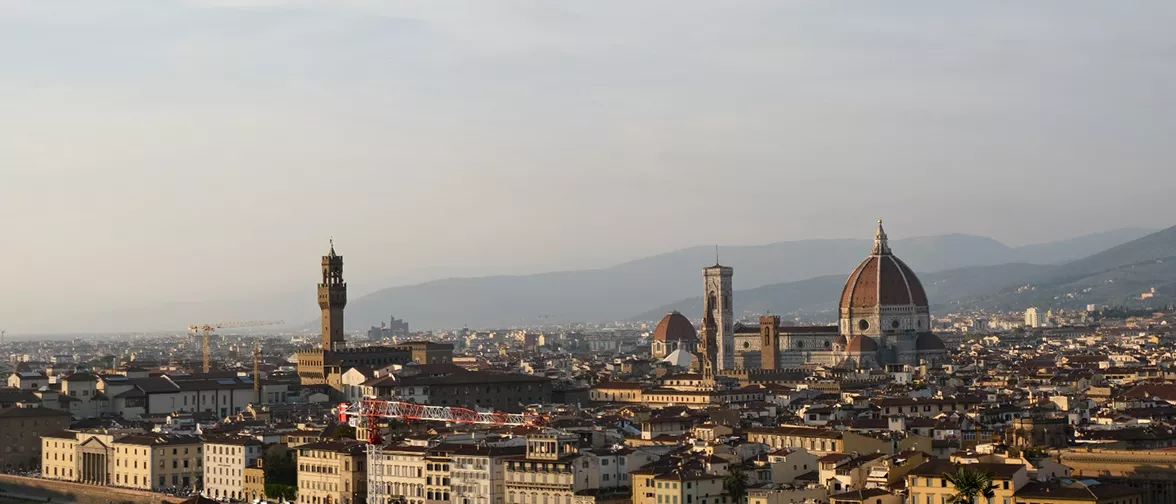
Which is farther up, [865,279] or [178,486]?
[865,279]

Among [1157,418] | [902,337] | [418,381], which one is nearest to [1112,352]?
[902,337]

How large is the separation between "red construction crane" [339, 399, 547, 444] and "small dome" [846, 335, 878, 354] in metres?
52.8

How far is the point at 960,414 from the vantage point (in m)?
79.9

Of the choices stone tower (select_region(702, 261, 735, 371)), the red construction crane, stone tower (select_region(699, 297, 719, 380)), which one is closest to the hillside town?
the red construction crane

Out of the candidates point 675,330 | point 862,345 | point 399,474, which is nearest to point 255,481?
point 399,474

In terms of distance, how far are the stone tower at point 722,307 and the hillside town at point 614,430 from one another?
32.5 feet

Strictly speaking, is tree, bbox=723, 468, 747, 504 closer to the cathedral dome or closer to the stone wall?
the stone wall

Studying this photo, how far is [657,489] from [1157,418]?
28.4m

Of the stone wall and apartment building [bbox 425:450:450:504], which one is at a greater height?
apartment building [bbox 425:450:450:504]

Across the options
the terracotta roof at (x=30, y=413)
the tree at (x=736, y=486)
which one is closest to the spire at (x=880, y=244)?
the terracotta roof at (x=30, y=413)

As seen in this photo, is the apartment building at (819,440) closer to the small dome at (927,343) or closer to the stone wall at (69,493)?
the stone wall at (69,493)

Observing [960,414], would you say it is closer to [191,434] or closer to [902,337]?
[191,434]

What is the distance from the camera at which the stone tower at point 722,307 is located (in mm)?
161125

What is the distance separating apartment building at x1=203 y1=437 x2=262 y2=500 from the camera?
258ft
